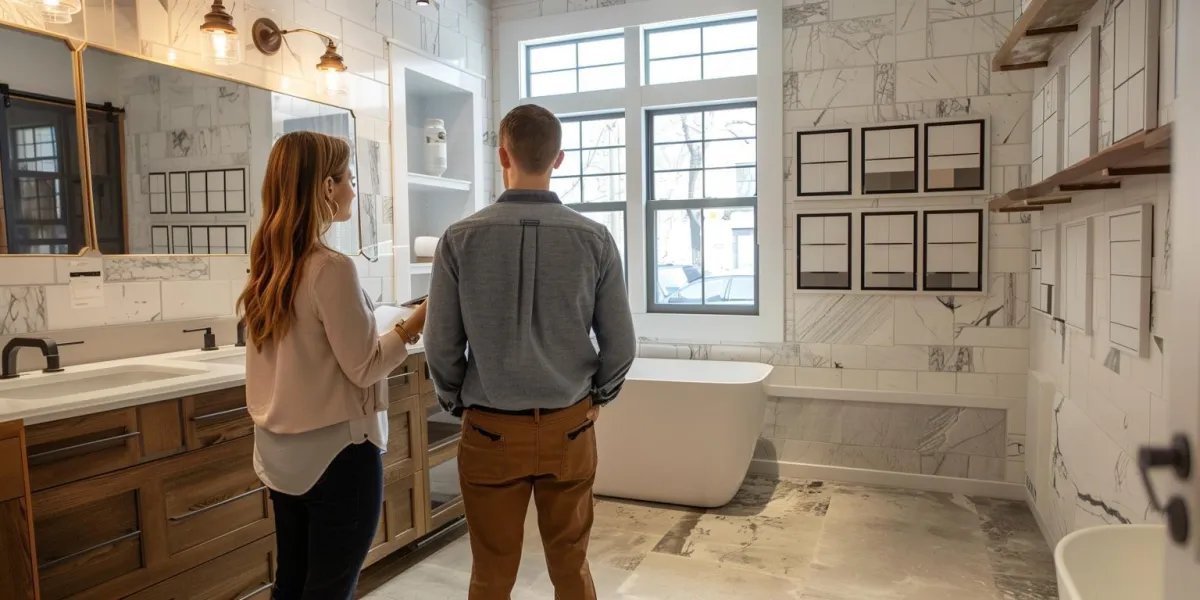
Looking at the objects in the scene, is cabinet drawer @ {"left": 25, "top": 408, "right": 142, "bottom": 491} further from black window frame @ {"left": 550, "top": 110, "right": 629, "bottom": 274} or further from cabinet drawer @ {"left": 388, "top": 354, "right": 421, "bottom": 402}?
black window frame @ {"left": 550, "top": 110, "right": 629, "bottom": 274}

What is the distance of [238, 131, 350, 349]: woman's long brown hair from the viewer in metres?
1.56

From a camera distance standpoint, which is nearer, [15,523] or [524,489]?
[15,523]

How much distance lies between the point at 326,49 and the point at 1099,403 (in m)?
3.23

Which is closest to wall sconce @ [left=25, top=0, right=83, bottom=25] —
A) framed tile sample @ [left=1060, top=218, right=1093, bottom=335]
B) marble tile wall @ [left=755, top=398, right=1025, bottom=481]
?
framed tile sample @ [left=1060, top=218, right=1093, bottom=335]

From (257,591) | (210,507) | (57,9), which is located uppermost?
(57,9)

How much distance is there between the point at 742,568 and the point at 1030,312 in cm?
199

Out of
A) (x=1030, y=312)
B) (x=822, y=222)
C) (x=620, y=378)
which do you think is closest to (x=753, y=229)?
(x=822, y=222)

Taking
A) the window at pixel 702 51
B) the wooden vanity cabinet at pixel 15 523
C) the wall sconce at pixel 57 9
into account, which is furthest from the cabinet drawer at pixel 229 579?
the window at pixel 702 51

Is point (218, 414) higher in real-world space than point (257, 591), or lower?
higher

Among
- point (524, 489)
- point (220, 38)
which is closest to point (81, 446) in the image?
point (524, 489)

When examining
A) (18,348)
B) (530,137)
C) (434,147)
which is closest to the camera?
(530,137)

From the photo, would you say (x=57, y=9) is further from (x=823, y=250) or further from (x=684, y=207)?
(x=823, y=250)

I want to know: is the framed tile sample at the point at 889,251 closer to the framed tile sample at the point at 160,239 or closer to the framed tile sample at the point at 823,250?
the framed tile sample at the point at 823,250

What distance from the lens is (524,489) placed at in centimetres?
176
